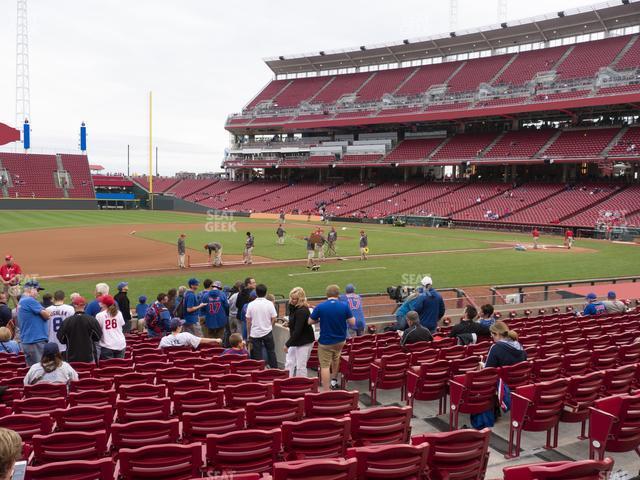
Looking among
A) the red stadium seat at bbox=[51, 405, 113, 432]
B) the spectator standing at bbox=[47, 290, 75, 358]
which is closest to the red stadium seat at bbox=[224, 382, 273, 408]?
the red stadium seat at bbox=[51, 405, 113, 432]

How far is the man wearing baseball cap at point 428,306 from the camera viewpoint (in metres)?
10.9

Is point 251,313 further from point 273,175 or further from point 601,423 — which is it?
point 273,175

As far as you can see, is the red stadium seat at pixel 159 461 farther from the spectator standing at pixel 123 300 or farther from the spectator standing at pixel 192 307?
the spectator standing at pixel 123 300

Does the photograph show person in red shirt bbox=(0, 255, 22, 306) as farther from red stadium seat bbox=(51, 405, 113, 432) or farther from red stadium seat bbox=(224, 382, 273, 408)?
red stadium seat bbox=(224, 382, 273, 408)

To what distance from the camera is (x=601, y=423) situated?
17.6 ft

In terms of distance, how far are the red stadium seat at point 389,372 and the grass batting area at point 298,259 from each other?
36.3 ft

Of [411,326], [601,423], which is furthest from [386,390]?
[601,423]

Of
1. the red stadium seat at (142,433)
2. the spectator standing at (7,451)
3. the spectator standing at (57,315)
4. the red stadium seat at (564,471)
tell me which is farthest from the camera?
the spectator standing at (57,315)

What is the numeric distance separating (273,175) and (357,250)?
5562 centimetres

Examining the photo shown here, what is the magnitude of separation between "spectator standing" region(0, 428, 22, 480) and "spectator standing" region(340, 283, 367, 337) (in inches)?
321

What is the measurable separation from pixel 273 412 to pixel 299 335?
3127 mm

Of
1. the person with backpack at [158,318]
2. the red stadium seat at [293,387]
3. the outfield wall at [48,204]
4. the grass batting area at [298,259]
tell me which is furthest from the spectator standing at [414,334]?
the outfield wall at [48,204]

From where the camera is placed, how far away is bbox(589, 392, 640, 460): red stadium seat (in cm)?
540

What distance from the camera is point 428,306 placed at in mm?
11062
